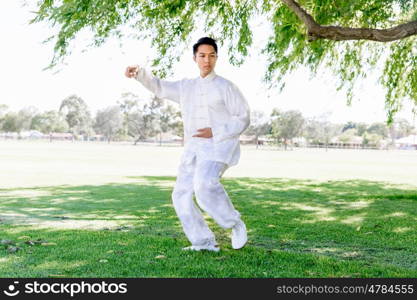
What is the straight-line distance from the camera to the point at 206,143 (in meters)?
4.64

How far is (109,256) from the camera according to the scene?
4496 millimetres

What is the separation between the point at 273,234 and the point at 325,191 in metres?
6.87

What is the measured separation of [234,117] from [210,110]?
0.27 meters

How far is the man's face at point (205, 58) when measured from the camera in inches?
182

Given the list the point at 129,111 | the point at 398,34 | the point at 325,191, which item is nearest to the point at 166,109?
the point at 129,111

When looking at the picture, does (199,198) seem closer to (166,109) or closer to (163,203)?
(163,203)

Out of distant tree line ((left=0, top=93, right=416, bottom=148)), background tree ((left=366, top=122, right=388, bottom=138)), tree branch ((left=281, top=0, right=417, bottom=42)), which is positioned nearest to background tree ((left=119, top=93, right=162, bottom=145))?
distant tree line ((left=0, top=93, right=416, bottom=148))

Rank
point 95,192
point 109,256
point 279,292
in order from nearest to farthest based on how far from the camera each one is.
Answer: point 279,292
point 109,256
point 95,192

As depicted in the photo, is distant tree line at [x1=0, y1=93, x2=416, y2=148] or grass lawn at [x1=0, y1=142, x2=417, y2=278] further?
distant tree line at [x1=0, y1=93, x2=416, y2=148]

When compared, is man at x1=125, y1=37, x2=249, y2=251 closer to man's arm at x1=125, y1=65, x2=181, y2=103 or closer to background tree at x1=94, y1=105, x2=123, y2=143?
man's arm at x1=125, y1=65, x2=181, y2=103

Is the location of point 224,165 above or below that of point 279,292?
above

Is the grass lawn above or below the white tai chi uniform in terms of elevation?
below

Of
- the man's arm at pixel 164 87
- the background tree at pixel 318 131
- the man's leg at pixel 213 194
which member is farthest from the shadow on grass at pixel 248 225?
the background tree at pixel 318 131

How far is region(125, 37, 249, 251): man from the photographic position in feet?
14.9
